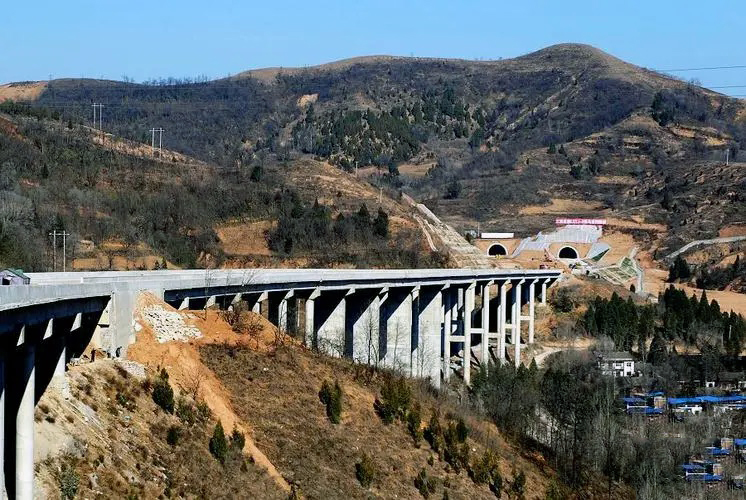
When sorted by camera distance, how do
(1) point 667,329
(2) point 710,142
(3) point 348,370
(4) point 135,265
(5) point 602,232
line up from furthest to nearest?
(2) point 710,142, (5) point 602,232, (1) point 667,329, (4) point 135,265, (3) point 348,370

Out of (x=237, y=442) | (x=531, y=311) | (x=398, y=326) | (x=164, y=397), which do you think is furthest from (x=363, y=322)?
(x=531, y=311)

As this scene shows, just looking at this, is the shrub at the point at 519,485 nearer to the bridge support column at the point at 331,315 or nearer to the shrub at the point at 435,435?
the shrub at the point at 435,435

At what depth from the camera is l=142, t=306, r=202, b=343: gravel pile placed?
3291 centimetres

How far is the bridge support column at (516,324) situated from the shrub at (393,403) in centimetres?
3901

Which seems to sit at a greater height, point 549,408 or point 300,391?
point 300,391

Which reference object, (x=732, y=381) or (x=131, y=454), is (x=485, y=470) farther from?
(x=732, y=381)

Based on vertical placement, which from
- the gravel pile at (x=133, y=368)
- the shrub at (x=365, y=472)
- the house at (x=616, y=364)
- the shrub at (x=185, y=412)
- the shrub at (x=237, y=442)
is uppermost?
the gravel pile at (x=133, y=368)

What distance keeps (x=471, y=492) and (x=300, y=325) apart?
1012 inches

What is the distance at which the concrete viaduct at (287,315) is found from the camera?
23.2m

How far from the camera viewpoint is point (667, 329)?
82.7m

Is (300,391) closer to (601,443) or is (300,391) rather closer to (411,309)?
(601,443)

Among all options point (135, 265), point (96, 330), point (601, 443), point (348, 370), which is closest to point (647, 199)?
point (135, 265)

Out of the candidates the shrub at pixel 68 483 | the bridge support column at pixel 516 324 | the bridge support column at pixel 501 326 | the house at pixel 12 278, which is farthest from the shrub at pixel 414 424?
the bridge support column at pixel 516 324

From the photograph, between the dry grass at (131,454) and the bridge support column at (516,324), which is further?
the bridge support column at (516,324)
